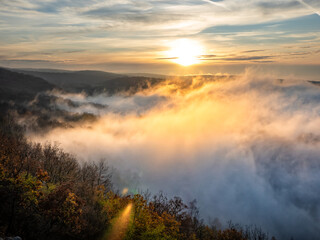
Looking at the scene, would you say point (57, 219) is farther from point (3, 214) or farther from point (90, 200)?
point (90, 200)

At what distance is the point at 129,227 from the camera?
32938mm

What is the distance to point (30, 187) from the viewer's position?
78.4ft

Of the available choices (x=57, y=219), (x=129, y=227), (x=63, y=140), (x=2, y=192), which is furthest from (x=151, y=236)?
(x=63, y=140)

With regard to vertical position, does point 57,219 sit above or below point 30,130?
above

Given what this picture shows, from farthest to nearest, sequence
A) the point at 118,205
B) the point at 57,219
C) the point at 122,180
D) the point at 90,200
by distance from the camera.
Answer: the point at 122,180
the point at 118,205
the point at 90,200
the point at 57,219

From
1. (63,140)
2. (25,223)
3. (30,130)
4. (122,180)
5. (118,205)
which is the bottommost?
(122,180)

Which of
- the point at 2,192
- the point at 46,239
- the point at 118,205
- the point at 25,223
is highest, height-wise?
the point at 2,192

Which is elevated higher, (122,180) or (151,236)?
(151,236)

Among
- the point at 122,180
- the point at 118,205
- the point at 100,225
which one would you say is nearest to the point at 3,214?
the point at 100,225

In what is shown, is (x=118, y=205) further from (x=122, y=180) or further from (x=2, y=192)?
(x=122, y=180)

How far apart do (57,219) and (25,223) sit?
3.33m

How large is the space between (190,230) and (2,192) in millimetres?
39566

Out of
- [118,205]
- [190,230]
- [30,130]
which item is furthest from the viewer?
[30,130]

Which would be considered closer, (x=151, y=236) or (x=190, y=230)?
(x=151, y=236)
